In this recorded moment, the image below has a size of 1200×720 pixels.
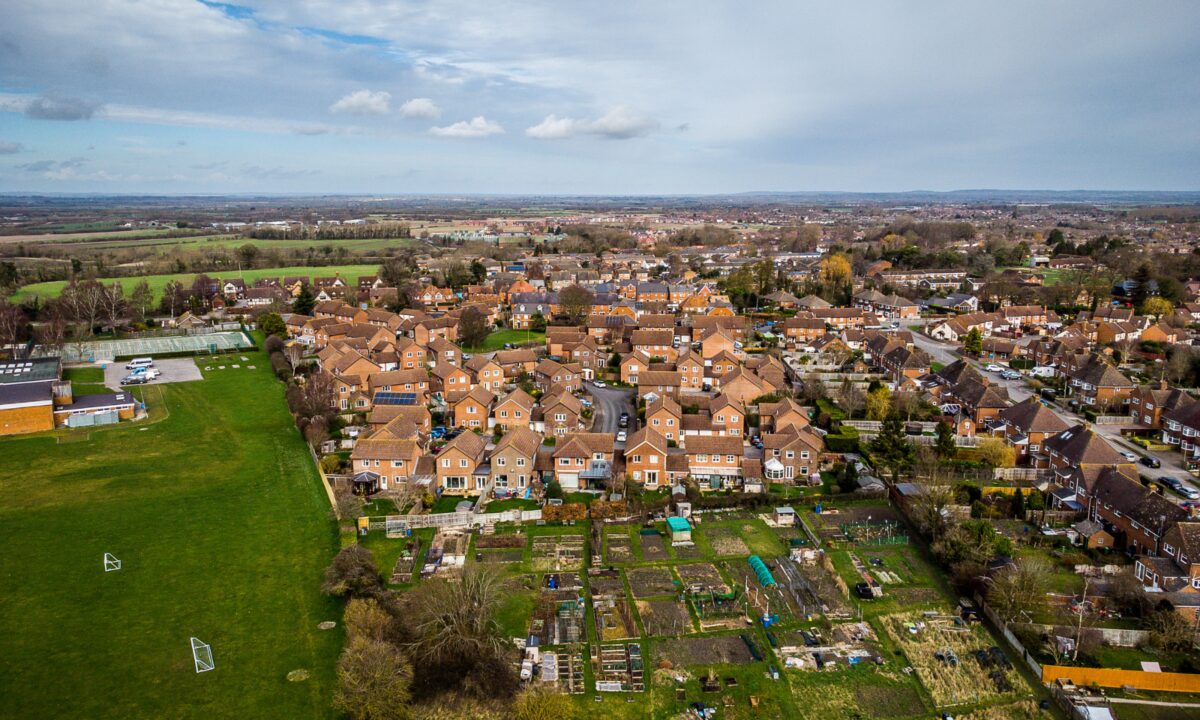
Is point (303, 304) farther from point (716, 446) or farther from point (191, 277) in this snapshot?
point (716, 446)

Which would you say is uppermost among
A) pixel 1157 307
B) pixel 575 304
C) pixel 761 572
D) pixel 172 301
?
pixel 1157 307

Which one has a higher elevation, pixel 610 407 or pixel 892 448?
pixel 892 448

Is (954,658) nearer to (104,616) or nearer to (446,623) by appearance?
(446,623)

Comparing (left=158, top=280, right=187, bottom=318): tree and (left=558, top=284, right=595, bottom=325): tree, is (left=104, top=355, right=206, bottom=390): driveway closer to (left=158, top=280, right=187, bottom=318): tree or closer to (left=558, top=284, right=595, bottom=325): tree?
(left=158, top=280, right=187, bottom=318): tree

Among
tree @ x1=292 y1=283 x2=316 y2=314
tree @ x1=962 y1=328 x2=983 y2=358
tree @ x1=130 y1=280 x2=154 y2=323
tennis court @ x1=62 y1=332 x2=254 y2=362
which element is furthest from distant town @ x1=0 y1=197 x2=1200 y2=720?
tree @ x1=130 y1=280 x2=154 y2=323

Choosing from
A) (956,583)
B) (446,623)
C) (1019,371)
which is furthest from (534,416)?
(1019,371)

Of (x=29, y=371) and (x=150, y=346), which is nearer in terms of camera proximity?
(x=29, y=371)

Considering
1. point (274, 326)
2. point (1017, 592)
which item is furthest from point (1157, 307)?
point (274, 326)
